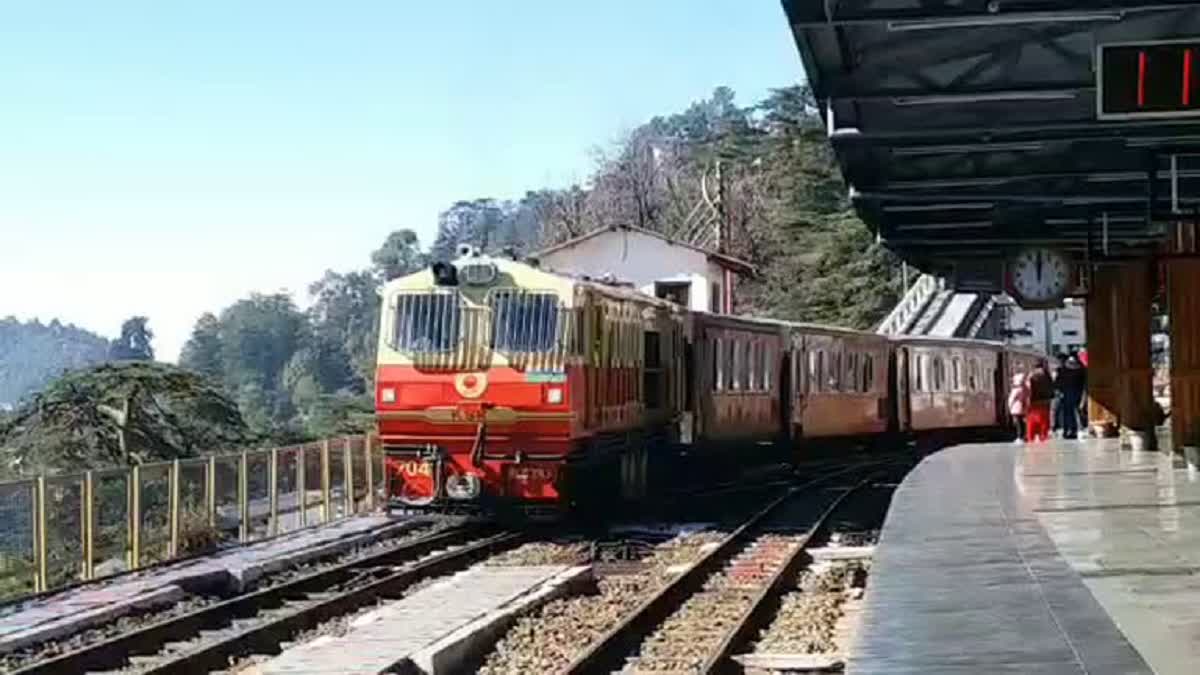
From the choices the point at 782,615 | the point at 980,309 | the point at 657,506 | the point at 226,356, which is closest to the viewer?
the point at 782,615

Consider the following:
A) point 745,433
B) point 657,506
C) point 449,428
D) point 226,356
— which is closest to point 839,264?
point 226,356

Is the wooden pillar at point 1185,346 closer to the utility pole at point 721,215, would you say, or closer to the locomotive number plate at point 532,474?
the locomotive number plate at point 532,474

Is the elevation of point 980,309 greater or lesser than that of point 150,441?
greater

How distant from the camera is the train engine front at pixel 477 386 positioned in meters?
20.2

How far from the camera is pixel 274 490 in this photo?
70.6 feet

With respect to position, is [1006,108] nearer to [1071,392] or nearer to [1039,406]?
[1039,406]

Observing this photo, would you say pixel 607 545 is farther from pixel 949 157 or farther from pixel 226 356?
pixel 226 356

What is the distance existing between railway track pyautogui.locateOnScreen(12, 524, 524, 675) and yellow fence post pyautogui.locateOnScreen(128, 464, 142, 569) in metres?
1.91

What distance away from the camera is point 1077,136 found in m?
13.3

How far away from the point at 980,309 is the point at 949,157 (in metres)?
46.2

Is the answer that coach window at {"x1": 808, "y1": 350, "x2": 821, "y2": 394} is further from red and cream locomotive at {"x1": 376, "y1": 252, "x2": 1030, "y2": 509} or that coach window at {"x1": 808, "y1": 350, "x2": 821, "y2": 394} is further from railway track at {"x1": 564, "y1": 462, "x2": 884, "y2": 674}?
railway track at {"x1": 564, "y1": 462, "x2": 884, "y2": 674}

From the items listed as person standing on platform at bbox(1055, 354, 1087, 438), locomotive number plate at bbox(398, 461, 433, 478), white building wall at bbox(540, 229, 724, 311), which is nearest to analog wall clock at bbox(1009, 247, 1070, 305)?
locomotive number plate at bbox(398, 461, 433, 478)

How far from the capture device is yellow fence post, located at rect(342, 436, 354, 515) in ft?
79.6

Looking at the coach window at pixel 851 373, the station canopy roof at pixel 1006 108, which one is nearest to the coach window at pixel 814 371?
the coach window at pixel 851 373
